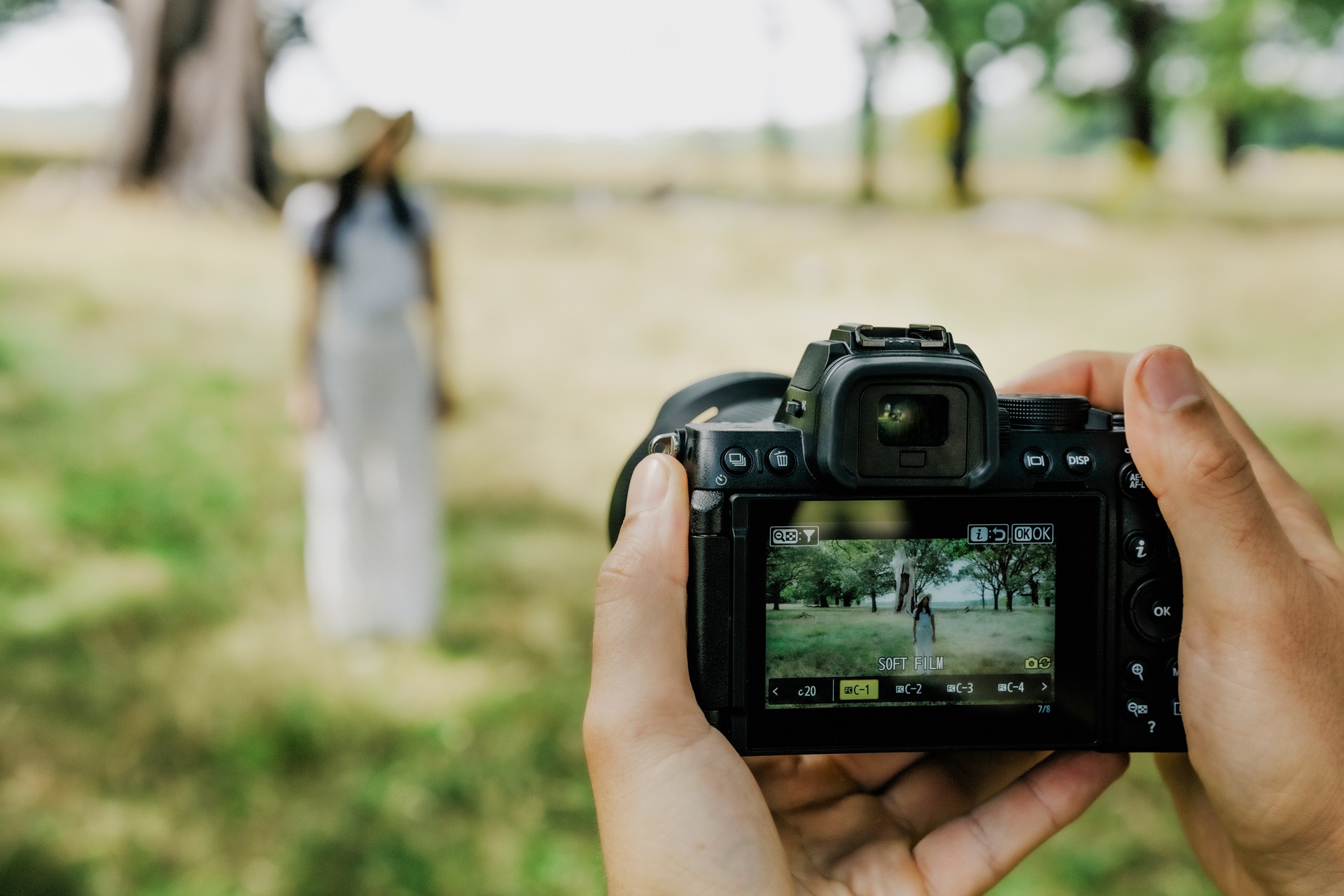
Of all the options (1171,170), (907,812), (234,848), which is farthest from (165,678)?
(1171,170)

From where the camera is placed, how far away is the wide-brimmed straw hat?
2719 mm

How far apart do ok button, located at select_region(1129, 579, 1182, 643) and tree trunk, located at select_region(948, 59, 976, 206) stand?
11.3 metres

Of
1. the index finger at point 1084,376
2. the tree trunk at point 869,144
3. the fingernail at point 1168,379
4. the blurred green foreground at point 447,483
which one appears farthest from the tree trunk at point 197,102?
the fingernail at point 1168,379

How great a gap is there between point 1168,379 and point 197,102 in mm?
7625

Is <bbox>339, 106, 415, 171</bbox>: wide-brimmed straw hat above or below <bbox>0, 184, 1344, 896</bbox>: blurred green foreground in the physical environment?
above

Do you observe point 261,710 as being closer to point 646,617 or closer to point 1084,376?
point 646,617

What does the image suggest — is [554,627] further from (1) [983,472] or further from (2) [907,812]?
(1) [983,472]

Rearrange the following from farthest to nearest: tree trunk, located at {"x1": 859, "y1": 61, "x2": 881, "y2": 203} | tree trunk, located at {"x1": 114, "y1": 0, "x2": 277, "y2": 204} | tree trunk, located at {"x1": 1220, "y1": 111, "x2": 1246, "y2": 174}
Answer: tree trunk, located at {"x1": 1220, "y1": 111, "x2": 1246, "y2": 174}
tree trunk, located at {"x1": 859, "y1": 61, "x2": 881, "y2": 203}
tree trunk, located at {"x1": 114, "y1": 0, "x2": 277, "y2": 204}

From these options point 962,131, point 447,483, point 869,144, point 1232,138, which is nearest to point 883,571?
point 447,483

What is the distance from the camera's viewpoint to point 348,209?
276cm

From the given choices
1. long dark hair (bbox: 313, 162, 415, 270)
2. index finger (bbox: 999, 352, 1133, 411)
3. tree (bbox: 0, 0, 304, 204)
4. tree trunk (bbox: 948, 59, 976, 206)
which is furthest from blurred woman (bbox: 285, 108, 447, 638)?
tree trunk (bbox: 948, 59, 976, 206)

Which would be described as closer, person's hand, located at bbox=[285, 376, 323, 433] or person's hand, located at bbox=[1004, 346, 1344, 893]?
person's hand, located at bbox=[1004, 346, 1344, 893]

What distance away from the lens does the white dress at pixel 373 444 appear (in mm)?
2756

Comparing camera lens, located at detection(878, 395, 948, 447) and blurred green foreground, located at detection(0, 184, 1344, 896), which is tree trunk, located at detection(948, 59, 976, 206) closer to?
blurred green foreground, located at detection(0, 184, 1344, 896)
